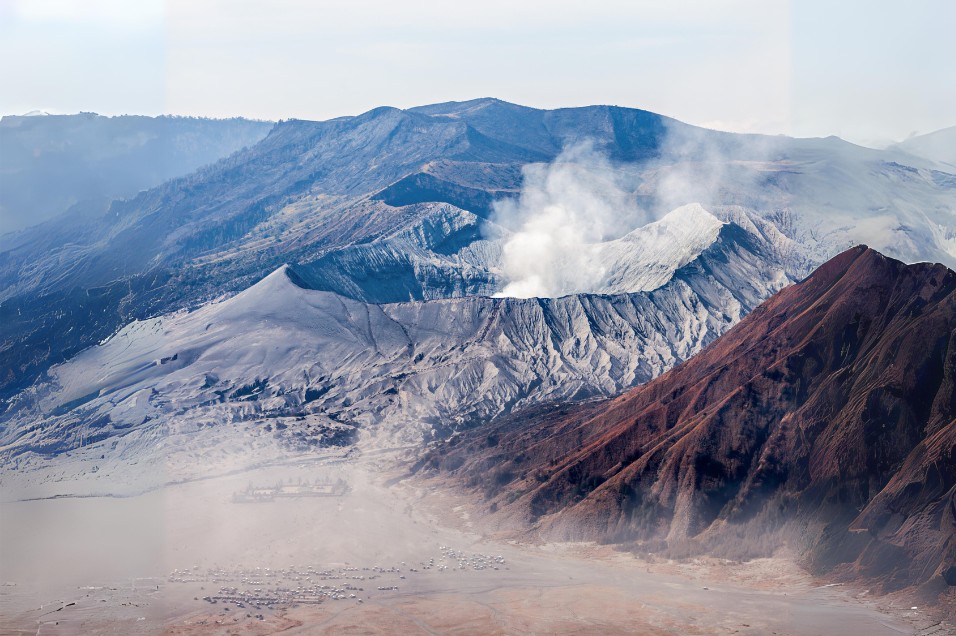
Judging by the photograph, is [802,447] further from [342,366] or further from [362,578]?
[342,366]

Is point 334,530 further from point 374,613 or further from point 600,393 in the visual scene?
point 600,393

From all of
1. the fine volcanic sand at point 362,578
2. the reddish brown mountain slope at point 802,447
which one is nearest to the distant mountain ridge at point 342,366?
the fine volcanic sand at point 362,578

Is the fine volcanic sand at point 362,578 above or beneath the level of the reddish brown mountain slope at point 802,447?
beneath

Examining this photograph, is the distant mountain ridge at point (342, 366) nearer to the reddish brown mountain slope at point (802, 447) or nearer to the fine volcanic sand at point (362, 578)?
the fine volcanic sand at point (362, 578)

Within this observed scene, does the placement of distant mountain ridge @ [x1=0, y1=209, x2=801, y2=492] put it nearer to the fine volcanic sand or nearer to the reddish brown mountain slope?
the fine volcanic sand

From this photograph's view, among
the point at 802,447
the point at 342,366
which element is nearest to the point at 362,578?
the point at 802,447

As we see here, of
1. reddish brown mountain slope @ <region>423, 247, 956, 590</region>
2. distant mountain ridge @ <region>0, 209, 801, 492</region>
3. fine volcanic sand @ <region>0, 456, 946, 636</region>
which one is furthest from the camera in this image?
distant mountain ridge @ <region>0, 209, 801, 492</region>

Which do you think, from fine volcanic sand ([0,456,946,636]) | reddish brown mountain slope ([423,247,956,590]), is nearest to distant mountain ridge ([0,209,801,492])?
fine volcanic sand ([0,456,946,636])
